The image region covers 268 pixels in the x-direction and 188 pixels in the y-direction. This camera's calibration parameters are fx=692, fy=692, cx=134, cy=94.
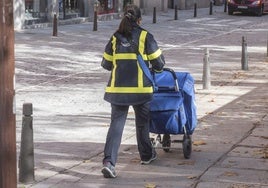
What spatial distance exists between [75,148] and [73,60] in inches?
420

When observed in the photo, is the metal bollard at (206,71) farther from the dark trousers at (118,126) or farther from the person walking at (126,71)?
the person walking at (126,71)

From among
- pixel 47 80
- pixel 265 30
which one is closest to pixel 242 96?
pixel 47 80

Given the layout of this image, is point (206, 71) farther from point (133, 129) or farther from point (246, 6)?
point (246, 6)

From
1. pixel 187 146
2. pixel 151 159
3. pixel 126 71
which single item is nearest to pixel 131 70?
pixel 126 71

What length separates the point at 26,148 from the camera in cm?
687

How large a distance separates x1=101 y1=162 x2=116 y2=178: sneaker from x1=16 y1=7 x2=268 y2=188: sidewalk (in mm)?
86

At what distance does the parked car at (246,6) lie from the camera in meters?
47.2

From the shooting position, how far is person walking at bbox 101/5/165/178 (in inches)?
283

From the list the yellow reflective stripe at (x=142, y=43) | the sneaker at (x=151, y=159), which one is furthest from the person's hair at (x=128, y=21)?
the sneaker at (x=151, y=159)

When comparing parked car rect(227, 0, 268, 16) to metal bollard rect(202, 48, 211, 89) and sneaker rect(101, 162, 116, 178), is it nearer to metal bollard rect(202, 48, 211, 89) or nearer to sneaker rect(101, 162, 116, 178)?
metal bollard rect(202, 48, 211, 89)

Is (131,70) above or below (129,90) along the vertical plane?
above

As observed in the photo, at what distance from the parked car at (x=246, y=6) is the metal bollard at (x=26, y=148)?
136 ft

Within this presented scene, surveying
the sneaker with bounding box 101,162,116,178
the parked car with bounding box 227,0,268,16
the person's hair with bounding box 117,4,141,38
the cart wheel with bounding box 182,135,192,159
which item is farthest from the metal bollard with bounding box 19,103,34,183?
the parked car with bounding box 227,0,268,16

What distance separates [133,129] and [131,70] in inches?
119
